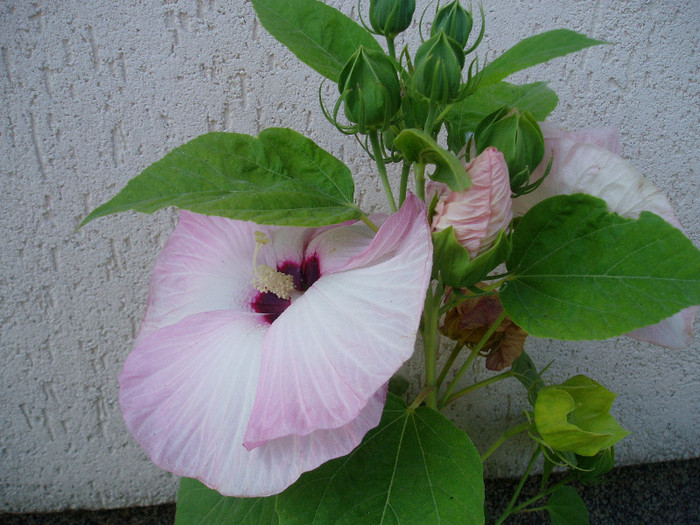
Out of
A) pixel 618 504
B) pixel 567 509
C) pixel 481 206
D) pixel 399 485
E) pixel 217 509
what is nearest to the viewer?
pixel 481 206

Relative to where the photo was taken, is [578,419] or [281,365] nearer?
[281,365]

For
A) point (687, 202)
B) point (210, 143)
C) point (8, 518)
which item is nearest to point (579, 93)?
point (687, 202)

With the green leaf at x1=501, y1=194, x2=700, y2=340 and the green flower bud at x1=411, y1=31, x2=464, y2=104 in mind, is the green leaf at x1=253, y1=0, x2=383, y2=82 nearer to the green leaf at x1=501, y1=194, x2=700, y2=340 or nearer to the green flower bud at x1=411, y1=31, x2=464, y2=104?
the green flower bud at x1=411, y1=31, x2=464, y2=104

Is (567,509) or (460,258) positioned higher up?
(460,258)

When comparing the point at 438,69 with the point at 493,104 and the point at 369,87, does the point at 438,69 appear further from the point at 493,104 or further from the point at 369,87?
the point at 493,104

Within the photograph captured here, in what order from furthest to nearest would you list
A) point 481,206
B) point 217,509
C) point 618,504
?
point 618,504, point 217,509, point 481,206

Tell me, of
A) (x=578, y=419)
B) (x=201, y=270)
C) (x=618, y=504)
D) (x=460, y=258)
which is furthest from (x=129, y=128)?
(x=618, y=504)

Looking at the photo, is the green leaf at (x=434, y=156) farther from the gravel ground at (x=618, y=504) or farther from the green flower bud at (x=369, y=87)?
the gravel ground at (x=618, y=504)

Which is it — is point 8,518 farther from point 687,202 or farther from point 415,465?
point 687,202
